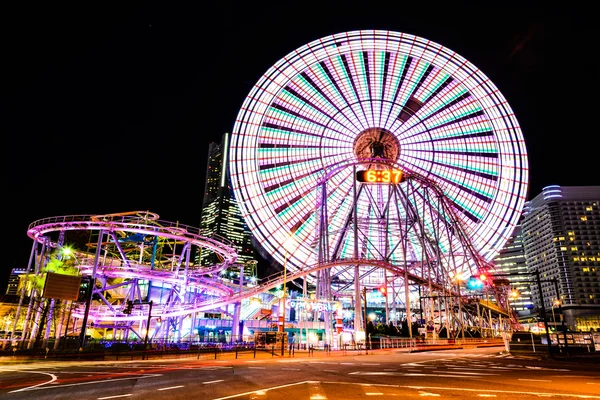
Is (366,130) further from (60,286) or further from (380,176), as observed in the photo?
(380,176)

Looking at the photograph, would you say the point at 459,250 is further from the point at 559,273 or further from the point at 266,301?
the point at 559,273

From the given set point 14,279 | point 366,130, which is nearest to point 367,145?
point 366,130

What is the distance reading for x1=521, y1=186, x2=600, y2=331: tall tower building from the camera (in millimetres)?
117438

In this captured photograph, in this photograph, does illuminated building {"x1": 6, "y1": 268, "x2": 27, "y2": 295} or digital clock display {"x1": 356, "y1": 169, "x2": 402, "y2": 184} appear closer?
digital clock display {"x1": 356, "y1": 169, "x2": 402, "y2": 184}

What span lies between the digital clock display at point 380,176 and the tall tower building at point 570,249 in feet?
404

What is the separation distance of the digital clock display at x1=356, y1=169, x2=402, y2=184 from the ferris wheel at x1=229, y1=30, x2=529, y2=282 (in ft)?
116

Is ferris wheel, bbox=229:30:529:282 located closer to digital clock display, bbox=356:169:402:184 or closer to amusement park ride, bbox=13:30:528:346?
amusement park ride, bbox=13:30:528:346

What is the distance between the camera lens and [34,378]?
13.4m

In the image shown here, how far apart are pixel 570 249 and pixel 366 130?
116 meters

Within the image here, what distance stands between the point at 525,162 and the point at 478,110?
9545 mm

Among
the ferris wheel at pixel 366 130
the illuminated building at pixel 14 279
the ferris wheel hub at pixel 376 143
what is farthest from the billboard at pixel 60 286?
the ferris wheel hub at pixel 376 143

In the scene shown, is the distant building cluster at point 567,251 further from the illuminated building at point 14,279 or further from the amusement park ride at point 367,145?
the illuminated building at point 14,279

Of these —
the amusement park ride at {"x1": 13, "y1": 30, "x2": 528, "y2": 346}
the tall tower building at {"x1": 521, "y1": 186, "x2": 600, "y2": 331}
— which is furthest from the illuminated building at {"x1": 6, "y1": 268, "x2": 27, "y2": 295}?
the tall tower building at {"x1": 521, "y1": 186, "x2": 600, "y2": 331}

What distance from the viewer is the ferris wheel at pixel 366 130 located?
51.3 meters
